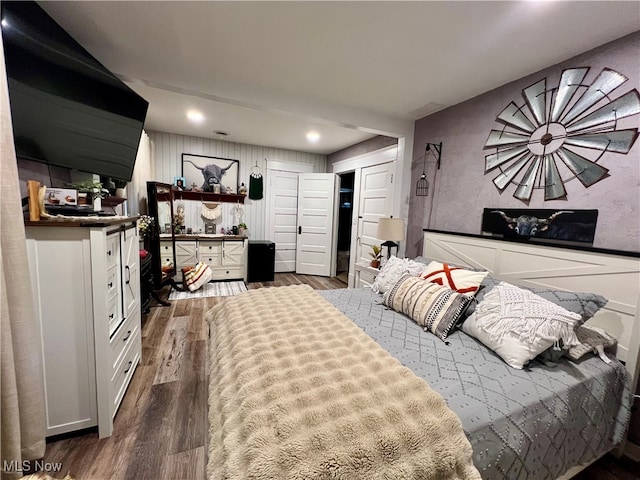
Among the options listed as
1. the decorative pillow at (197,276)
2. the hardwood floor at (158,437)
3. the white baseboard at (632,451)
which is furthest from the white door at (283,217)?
the white baseboard at (632,451)

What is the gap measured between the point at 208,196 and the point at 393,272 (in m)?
3.64

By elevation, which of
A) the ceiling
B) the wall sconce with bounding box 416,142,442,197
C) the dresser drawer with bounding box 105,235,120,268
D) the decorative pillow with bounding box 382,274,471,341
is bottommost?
the decorative pillow with bounding box 382,274,471,341

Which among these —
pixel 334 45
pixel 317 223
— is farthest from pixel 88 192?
pixel 317 223

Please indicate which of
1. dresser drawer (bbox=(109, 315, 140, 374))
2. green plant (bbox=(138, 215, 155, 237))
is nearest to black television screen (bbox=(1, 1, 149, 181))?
dresser drawer (bbox=(109, 315, 140, 374))

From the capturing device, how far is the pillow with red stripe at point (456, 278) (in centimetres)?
178

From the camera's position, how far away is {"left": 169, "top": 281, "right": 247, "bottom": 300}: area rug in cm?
366

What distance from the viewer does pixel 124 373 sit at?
68.1 inches

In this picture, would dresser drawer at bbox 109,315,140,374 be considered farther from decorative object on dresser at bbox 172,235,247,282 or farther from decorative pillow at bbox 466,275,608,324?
decorative pillow at bbox 466,275,608,324

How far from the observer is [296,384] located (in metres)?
1.03

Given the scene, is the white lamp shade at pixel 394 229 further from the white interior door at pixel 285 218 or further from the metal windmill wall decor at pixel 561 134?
the white interior door at pixel 285 218

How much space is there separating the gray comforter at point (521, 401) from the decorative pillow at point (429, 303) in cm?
8

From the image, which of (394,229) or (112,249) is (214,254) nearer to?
(112,249)

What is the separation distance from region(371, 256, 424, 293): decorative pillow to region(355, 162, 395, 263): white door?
115 cm

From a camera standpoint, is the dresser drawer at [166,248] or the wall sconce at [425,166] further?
the dresser drawer at [166,248]
